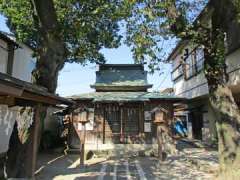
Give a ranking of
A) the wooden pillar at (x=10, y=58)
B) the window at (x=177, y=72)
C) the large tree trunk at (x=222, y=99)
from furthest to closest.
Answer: the window at (x=177, y=72), the wooden pillar at (x=10, y=58), the large tree trunk at (x=222, y=99)

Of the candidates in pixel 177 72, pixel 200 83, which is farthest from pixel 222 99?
pixel 177 72

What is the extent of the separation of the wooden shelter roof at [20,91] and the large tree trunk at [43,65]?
3.49 ft

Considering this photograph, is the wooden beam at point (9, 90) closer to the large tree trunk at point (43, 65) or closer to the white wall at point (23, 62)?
the large tree trunk at point (43, 65)

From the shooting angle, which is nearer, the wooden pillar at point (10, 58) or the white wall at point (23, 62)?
the wooden pillar at point (10, 58)

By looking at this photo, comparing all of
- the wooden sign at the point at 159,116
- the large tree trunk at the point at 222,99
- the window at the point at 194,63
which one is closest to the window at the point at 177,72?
the window at the point at 194,63

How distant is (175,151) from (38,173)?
8.56 metres

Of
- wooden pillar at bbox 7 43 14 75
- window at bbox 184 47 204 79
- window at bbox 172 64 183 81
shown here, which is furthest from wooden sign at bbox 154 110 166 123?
window at bbox 172 64 183 81

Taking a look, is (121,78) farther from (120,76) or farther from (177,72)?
(177,72)

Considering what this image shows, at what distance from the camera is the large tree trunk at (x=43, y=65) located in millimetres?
9664

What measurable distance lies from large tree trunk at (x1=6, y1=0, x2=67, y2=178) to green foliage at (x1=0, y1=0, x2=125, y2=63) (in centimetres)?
99

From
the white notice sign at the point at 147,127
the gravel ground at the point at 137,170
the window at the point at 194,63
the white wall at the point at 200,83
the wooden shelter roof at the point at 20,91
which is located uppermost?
the window at the point at 194,63

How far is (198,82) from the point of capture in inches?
803

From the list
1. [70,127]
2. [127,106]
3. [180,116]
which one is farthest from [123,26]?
[180,116]

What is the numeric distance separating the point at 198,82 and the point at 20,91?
15.8 m
